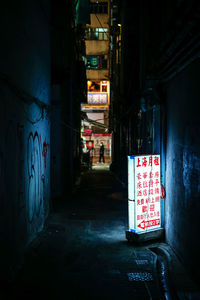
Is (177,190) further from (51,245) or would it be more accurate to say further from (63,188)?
(63,188)

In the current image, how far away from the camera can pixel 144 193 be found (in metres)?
Answer: 8.63

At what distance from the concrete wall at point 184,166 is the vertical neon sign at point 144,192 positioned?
394 millimetres

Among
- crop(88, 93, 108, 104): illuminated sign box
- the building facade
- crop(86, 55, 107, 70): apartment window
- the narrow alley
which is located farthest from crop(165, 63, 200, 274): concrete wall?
crop(86, 55, 107, 70): apartment window

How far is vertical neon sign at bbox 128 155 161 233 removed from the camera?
27.9 feet

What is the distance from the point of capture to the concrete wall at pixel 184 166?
5.96 metres

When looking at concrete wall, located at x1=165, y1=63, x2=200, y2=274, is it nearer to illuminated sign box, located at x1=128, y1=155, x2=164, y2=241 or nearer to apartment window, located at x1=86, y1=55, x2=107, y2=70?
illuminated sign box, located at x1=128, y1=155, x2=164, y2=241

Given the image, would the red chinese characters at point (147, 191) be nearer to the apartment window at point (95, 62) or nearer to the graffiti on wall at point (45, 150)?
the graffiti on wall at point (45, 150)

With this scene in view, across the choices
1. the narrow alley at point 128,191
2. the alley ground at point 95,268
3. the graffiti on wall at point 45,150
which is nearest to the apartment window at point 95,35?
the narrow alley at point 128,191

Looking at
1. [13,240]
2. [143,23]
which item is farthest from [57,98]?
[13,240]

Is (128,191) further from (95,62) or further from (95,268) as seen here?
(95,62)

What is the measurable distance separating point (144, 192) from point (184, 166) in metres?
2.16

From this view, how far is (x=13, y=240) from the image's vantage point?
255 inches

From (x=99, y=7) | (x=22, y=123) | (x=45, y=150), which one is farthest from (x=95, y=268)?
(x=99, y=7)

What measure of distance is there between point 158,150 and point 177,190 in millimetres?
1910
